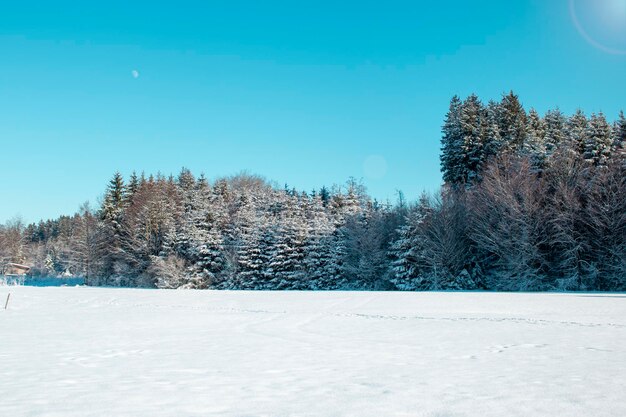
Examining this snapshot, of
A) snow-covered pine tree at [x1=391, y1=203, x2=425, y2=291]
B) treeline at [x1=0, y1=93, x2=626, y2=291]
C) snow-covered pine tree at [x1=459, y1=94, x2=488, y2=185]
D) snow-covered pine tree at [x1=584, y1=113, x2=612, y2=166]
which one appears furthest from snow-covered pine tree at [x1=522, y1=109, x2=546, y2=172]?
snow-covered pine tree at [x1=391, y1=203, x2=425, y2=291]

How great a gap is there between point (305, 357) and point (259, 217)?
155ft

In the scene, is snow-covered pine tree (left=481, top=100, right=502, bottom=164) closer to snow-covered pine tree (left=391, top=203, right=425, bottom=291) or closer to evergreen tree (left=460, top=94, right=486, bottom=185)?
evergreen tree (left=460, top=94, right=486, bottom=185)

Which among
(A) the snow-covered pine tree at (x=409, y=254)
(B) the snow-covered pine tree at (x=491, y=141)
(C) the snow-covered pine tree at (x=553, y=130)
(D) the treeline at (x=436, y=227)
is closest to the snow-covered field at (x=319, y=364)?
(D) the treeline at (x=436, y=227)

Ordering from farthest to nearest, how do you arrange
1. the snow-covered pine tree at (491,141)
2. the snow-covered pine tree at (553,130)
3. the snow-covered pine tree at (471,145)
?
the snow-covered pine tree at (471,145)
the snow-covered pine tree at (491,141)
the snow-covered pine tree at (553,130)

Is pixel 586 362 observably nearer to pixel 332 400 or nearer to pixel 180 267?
pixel 332 400

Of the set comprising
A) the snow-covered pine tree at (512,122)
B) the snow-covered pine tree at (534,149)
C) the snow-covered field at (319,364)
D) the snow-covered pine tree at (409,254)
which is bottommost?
the snow-covered field at (319,364)

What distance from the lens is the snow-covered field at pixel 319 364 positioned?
5.60m

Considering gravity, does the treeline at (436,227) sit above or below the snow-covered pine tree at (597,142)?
below

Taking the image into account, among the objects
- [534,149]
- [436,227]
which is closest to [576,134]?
[534,149]

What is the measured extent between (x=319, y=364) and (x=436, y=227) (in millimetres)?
34879

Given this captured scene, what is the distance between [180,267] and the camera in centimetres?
5231

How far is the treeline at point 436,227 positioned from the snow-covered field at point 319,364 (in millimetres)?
16724

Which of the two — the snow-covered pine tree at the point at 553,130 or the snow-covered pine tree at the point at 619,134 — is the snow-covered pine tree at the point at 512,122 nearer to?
the snow-covered pine tree at the point at 553,130

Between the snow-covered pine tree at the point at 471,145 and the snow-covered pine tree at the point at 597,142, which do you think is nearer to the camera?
the snow-covered pine tree at the point at 597,142
